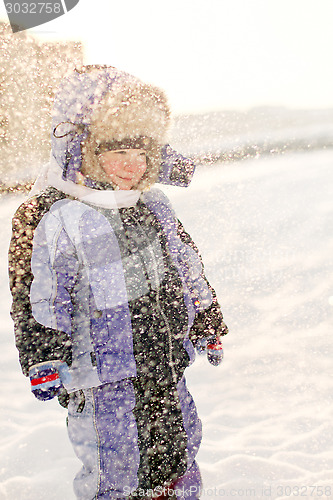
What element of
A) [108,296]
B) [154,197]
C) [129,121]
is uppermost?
[129,121]

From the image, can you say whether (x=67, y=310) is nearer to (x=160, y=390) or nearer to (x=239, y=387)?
(x=160, y=390)

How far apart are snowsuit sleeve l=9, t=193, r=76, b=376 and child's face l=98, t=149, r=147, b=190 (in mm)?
266

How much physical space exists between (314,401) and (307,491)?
26.7 inches

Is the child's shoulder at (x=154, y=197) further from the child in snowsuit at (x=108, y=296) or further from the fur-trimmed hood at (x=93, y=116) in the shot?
the fur-trimmed hood at (x=93, y=116)

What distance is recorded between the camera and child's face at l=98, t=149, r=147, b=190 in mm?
1532

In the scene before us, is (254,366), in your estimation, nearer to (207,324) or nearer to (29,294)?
(207,324)

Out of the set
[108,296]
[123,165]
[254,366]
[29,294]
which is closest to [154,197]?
[123,165]

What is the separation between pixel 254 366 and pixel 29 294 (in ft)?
6.32

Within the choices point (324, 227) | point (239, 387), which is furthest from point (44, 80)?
point (239, 387)

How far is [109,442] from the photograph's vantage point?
4.56 ft

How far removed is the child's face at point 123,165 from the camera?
1.53 metres

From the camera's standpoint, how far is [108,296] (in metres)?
1.43


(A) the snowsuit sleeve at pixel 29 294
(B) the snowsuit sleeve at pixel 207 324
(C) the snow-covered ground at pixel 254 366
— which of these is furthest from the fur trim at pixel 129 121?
(C) the snow-covered ground at pixel 254 366

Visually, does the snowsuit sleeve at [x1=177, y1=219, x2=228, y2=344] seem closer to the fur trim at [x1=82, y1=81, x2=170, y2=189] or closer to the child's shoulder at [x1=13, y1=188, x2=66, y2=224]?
the fur trim at [x1=82, y1=81, x2=170, y2=189]
